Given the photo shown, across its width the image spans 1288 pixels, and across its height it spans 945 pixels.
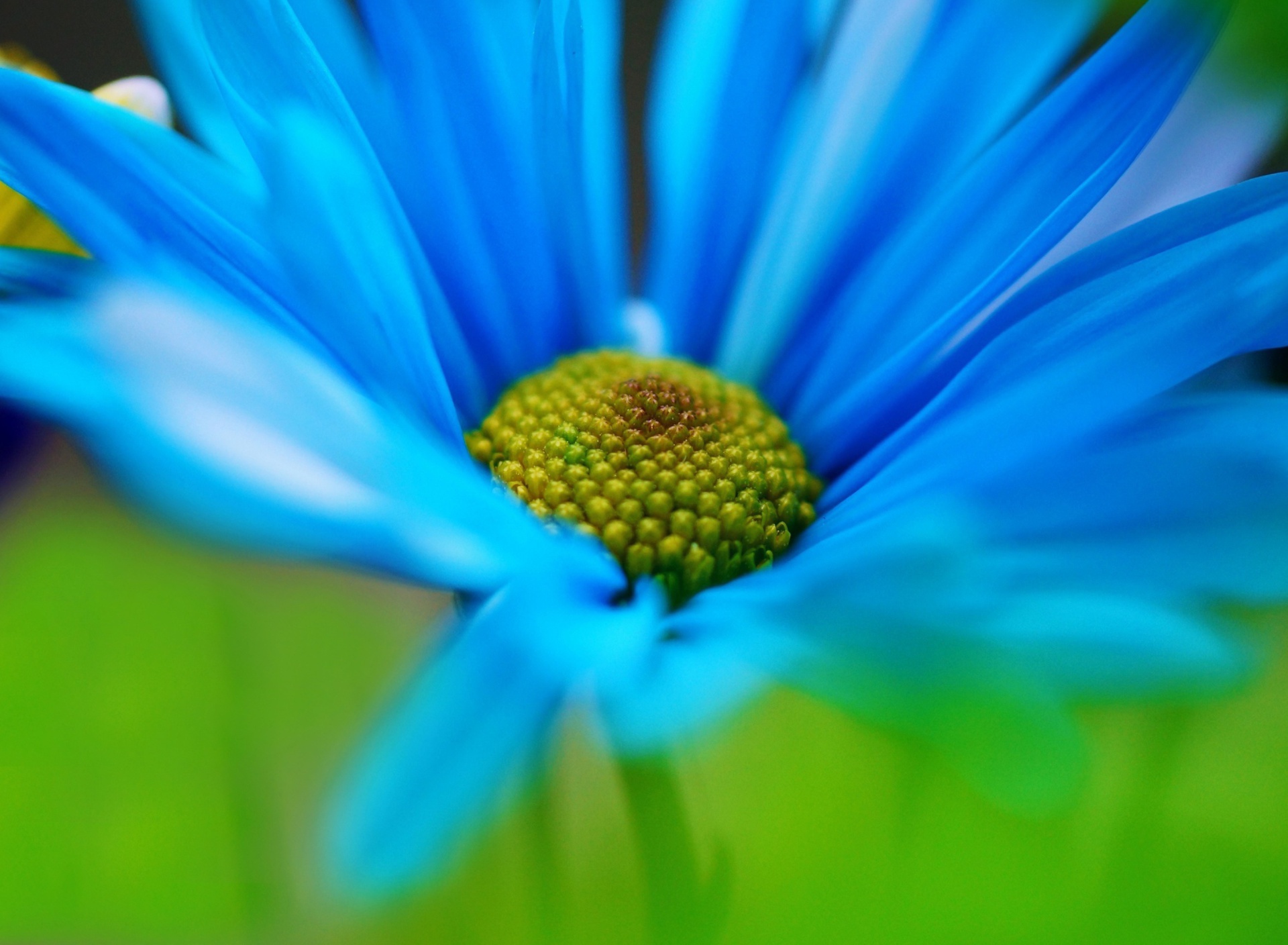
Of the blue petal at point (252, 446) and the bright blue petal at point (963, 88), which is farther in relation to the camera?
the bright blue petal at point (963, 88)

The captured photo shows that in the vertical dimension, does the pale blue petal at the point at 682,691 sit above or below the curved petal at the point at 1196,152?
below

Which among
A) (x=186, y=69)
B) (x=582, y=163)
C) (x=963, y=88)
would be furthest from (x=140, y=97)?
(x=963, y=88)

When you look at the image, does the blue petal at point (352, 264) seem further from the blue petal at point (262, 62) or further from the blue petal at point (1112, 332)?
the blue petal at point (1112, 332)

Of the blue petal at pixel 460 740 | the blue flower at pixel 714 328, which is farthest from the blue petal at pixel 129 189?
the blue petal at pixel 460 740

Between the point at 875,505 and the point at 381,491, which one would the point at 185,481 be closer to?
the point at 381,491

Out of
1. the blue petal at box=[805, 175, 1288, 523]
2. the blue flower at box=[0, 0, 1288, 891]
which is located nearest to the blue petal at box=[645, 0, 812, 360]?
the blue flower at box=[0, 0, 1288, 891]

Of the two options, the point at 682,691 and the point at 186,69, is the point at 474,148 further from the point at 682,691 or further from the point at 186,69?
the point at 682,691

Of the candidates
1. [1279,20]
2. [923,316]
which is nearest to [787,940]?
[923,316]
